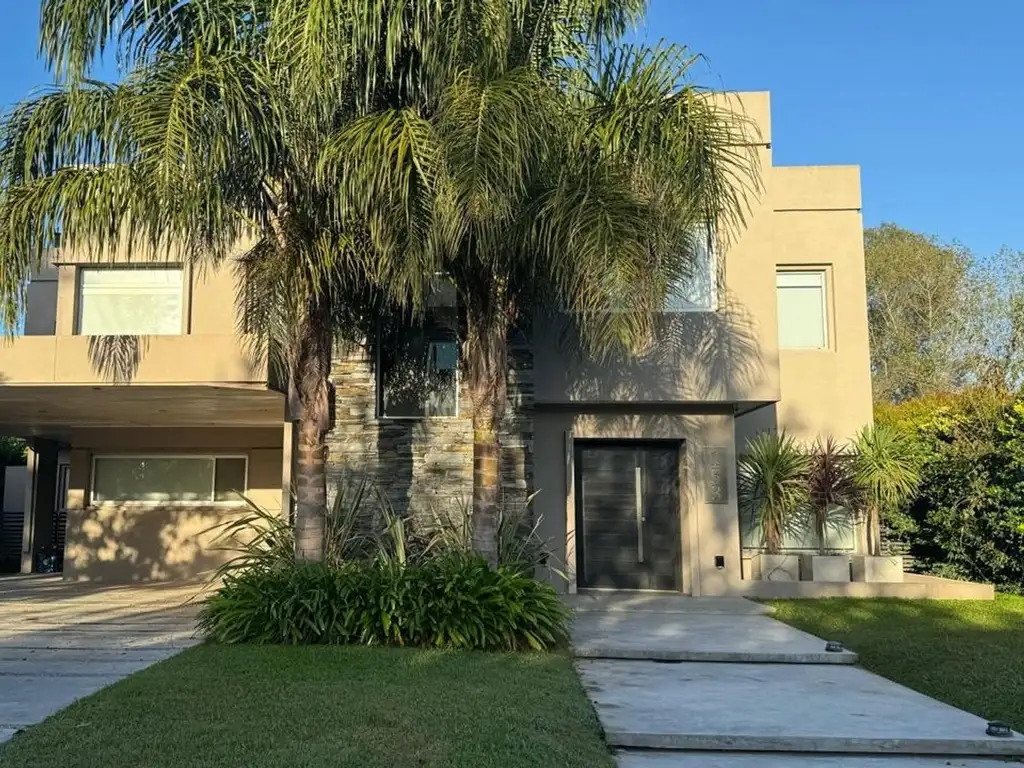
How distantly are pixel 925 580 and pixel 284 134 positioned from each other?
1062 centimetres

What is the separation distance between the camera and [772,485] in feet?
40.7

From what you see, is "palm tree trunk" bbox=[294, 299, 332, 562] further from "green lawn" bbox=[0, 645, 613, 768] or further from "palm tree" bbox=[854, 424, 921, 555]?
"palm tree" bbox=[854, 424, 921, 555]

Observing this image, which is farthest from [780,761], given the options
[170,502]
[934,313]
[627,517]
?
[934,313]

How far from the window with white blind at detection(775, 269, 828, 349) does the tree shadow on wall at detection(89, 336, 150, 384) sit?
9.85m

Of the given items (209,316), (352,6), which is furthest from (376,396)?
(352,6)

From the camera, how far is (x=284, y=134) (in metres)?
7.69

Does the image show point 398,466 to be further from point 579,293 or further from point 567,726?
point 567,726

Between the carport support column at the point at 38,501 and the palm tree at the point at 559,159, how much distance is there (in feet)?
44.3

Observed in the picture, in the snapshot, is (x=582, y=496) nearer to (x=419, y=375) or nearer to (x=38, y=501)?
(x=419, y=375)

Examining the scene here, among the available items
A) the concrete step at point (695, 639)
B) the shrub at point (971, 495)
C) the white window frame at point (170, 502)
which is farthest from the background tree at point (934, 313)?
the white window frame at point (170, 502)

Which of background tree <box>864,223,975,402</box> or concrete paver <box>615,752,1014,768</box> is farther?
background tree <box>864,223,975,402</box>

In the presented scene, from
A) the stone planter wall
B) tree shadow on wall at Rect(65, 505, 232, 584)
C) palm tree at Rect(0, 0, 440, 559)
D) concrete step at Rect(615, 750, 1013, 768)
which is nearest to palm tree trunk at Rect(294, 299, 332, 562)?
palm tree at Rect(0, 0, 440, 559)

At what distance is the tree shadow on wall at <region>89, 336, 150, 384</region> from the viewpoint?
10984mm

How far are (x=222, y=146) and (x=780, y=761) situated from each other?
20.5 feet
